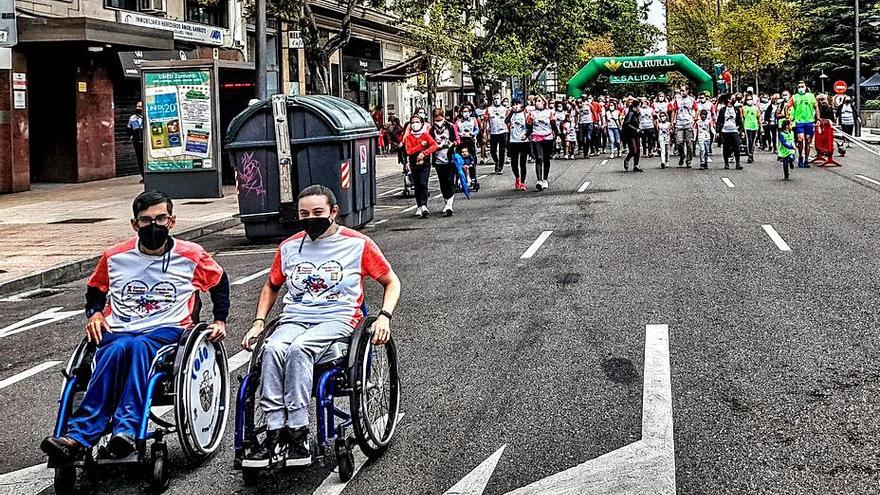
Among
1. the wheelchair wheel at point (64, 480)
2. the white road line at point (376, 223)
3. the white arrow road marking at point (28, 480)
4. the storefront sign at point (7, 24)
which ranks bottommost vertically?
the white arrow road marking at point (28, 480)

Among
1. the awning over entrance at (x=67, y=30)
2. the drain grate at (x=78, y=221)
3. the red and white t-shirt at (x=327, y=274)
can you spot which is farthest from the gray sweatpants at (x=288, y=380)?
the awning over entrance at (x=67, y=30)

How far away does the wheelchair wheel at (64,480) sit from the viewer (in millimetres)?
5242

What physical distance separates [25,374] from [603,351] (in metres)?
4.04

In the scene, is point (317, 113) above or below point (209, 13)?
below

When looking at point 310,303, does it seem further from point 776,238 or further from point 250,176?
point 250,176

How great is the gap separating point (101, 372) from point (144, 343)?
0.86 ft

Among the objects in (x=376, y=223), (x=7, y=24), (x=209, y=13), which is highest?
(x=209, y=13)

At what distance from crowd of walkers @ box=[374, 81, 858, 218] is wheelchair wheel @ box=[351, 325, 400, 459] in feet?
38.4

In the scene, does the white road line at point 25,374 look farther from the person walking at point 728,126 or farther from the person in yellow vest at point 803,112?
the person walking at point 728,126

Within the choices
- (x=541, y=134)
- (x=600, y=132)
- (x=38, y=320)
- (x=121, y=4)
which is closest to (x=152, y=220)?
(x=38, y=320)

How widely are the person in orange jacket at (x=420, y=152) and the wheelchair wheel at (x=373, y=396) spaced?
11696mm

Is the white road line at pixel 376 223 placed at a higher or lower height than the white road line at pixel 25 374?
higher

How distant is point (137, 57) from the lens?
89.8 feet

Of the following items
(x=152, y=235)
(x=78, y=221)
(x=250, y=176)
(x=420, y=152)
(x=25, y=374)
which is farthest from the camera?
(x=78, y=221)
